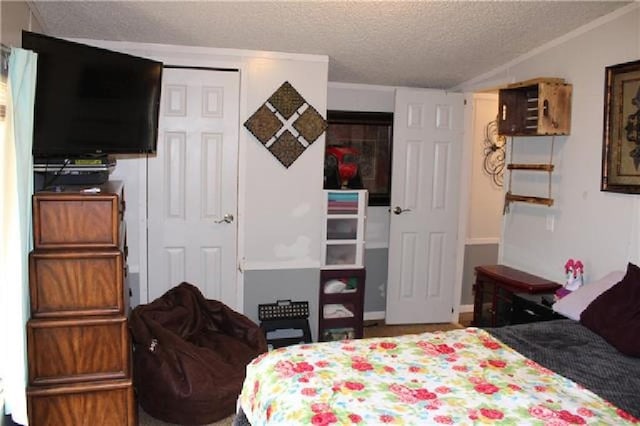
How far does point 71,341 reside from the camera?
2.31 metres

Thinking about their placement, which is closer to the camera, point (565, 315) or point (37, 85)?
point (37, 85)

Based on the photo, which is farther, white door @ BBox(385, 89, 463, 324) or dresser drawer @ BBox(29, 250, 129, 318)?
white door @ BBox(385, 89, 463, 324)

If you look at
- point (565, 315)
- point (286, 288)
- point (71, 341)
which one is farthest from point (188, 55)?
point (565, 315)

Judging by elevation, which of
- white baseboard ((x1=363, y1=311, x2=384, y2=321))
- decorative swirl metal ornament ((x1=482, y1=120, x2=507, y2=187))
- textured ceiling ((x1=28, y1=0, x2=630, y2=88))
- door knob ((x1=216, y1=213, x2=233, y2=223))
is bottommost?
white baseboard ((x1=363, y1=311, x2=384, y2=321))

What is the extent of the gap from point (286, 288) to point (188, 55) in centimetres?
190

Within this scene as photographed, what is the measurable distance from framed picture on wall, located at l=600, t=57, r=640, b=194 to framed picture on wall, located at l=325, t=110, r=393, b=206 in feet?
6.75

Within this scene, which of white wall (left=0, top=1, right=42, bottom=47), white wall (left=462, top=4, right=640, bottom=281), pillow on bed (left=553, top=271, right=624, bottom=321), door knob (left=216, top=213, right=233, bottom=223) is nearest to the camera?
white wall (left=0, top=1, right=42, bottom=47)

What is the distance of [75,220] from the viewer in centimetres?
229

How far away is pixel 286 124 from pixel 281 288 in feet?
4.17

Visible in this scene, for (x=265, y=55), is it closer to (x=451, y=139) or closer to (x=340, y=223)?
(x=340, y=223)

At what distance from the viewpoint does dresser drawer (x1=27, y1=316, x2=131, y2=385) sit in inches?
89.3

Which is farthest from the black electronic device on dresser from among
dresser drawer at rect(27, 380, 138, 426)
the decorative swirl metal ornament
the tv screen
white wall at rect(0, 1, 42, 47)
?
white wall at rect(0, 1, 42, 47)

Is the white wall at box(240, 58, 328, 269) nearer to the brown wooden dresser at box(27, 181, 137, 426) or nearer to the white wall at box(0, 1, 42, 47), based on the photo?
the white wall at box(0, 1, 42, 47)

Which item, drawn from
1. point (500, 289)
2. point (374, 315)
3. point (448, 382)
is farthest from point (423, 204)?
point (448, 382)
